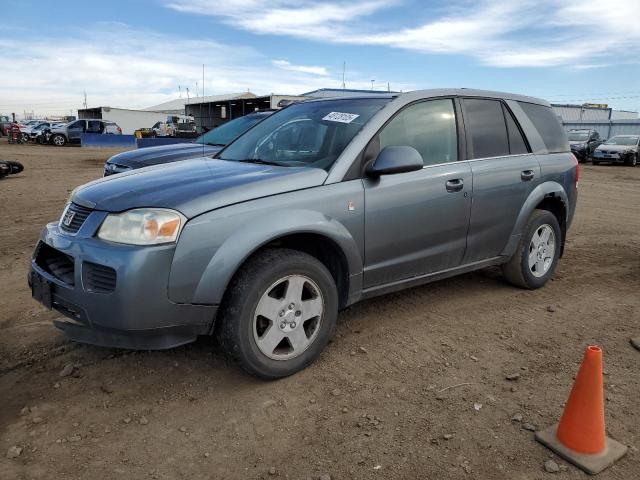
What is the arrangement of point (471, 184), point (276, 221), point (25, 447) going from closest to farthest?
point (25, 447) → point (276, 221) → point (471, 184)

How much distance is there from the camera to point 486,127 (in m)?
4.27

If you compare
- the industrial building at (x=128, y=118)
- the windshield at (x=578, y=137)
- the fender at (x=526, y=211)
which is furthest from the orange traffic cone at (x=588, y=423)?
the industrial building at (x=128, y=118)

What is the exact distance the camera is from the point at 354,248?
327 centimetres

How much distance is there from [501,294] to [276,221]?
2.66 m

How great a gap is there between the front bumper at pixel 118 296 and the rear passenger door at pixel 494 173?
232cm

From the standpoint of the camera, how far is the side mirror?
10.6 ft

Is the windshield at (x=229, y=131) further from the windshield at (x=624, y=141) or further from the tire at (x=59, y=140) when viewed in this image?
the tire at (x=59, y=140)

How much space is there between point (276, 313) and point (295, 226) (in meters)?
0.52

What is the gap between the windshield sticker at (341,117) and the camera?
3.62m

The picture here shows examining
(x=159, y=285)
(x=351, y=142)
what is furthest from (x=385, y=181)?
(x=159, y=285)

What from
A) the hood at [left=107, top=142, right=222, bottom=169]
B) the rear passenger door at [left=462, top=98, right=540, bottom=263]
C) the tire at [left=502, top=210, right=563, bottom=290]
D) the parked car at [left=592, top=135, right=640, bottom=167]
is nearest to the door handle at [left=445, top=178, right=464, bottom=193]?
the rear passenger door at [left=462, top=98, right=540, bottom=263]

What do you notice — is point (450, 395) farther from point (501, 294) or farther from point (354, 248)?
point (501, 294)

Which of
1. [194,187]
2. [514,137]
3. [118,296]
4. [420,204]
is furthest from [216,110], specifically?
[118,296]

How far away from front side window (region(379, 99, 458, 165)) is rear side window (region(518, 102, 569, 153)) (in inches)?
44.8
